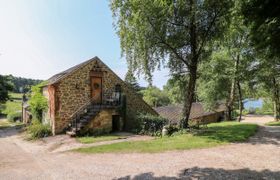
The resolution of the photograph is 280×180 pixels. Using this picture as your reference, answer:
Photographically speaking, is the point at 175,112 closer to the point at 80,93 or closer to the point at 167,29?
the point at 80,93

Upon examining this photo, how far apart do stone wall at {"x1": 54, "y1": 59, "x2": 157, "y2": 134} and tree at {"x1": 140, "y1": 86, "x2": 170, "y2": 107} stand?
27.1 metres

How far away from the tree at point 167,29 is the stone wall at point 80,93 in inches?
204

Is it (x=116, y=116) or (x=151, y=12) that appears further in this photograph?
(x=116, y=116)

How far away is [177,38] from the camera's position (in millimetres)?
13648

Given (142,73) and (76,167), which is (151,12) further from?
(76,167)

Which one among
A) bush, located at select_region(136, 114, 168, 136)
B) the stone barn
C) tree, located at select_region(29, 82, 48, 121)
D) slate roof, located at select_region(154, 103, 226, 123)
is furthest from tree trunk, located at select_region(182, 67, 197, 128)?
tree, located at select_region(29, 82, 48, 121)

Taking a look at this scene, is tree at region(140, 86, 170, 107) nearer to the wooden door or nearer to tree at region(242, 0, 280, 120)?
the wooden door

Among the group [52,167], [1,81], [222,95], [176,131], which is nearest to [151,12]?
[176,131]

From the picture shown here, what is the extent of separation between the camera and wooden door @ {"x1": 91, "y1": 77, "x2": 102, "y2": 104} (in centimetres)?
1788

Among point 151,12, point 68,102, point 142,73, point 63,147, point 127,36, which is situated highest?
point 151,12

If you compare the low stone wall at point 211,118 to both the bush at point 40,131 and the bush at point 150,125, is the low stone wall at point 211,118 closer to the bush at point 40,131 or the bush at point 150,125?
the bush at point 150,125

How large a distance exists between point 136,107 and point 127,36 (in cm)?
793

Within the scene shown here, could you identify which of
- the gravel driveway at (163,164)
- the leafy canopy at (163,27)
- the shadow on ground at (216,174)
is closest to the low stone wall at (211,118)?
the leafy canopy at (163,27)

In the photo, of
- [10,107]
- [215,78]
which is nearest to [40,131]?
[215,78]
